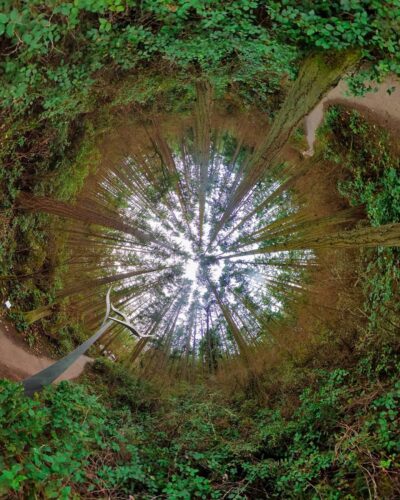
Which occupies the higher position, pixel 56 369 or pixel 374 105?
pixel 374 105

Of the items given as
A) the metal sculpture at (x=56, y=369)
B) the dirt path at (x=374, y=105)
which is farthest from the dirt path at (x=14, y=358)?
the dirt path at (x=374, y=105)

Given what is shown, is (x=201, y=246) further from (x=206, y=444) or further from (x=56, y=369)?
(x=56, y=369)

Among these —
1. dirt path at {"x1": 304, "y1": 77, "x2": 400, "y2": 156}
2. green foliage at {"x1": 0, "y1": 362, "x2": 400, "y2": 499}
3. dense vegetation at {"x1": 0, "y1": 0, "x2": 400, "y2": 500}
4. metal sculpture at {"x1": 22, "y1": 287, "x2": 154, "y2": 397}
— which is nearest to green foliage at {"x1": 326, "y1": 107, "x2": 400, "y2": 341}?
dense vegetation at {"x1": 0, "y1": 0, "x2": 400, "y2": 500}

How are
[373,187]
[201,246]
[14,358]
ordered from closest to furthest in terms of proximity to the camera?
1. [14,358]
2. [373,187]
3. [201,246]

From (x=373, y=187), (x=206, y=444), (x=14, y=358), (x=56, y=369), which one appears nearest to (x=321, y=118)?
(x=373, y=187)

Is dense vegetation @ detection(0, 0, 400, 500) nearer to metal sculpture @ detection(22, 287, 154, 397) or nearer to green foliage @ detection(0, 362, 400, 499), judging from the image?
green foliage @ detection(0, 362, 400, 499)

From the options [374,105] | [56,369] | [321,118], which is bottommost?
[56,369]
